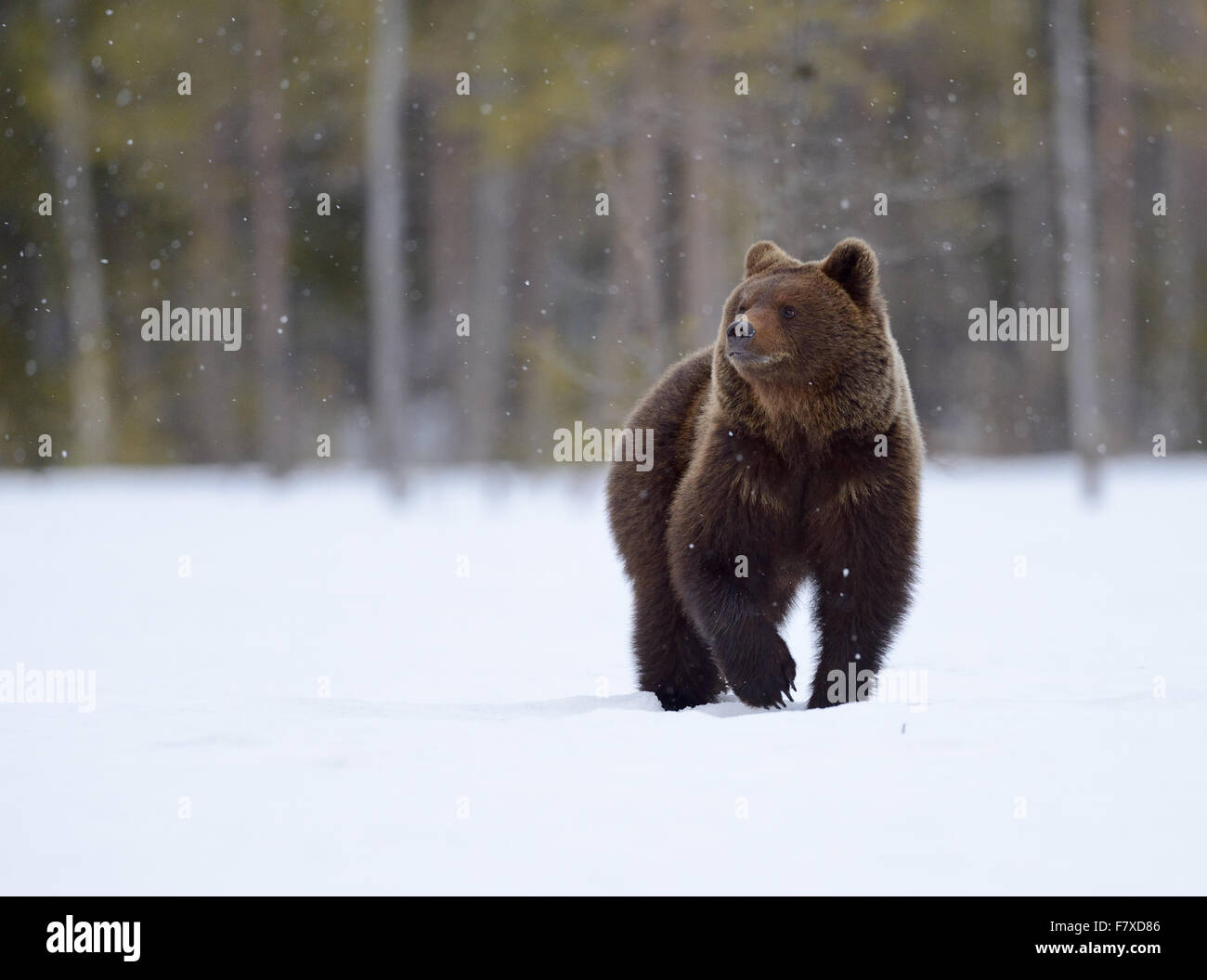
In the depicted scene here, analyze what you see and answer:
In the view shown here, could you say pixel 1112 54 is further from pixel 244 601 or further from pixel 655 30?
pixel 244 601

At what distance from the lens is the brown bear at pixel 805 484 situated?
5352mm

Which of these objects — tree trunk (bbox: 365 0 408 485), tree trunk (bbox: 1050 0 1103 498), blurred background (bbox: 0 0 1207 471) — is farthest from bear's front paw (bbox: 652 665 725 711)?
tree trunk (bbox: 365 0 408 485)

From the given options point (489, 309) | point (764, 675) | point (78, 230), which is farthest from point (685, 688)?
point (78, 230)

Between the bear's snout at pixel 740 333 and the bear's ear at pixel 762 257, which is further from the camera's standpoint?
the bear's ear at pixel 762 257

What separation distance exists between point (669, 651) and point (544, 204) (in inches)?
819

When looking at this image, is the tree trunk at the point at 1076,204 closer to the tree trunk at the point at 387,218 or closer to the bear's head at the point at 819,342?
the tree trunk at the point at 387,218

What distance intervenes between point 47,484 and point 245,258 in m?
6.08

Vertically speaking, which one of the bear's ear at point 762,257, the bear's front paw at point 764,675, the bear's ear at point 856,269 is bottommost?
the bear's front paw at point 764,675

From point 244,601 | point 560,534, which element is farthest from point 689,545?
point 560,534

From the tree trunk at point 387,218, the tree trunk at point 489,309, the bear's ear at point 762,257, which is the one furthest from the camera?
the tree trunk at point 489,309

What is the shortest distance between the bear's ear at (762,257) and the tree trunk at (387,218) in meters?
14.2

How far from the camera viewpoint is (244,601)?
11172mm

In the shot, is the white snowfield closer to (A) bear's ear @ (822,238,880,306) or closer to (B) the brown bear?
(B) the brown bear

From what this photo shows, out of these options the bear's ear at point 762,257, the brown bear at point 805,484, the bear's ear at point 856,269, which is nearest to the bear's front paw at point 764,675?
the brown bear at point 805,484
